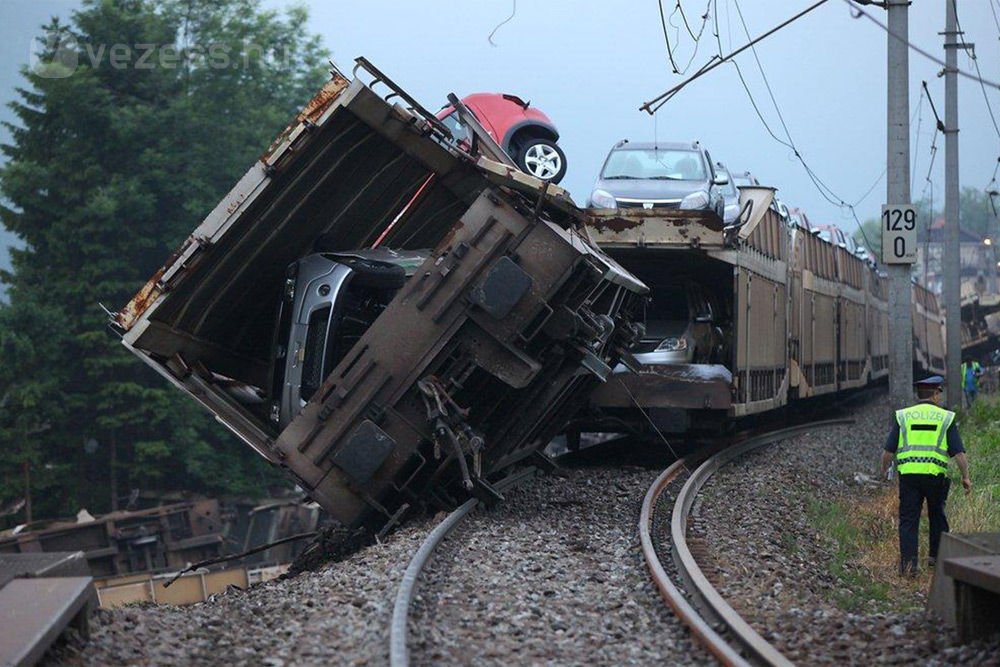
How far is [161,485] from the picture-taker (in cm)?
3466

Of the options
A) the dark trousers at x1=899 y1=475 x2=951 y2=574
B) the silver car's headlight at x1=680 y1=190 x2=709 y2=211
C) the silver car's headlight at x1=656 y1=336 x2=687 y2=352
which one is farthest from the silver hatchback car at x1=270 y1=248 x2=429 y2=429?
the silver car's headlight at x1=680 y1=190 x2=709 y2=211

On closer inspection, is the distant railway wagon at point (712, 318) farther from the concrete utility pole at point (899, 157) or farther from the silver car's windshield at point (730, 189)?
the concrete utility pole at point (899, 157)

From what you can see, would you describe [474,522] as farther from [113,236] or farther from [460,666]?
[113,236]

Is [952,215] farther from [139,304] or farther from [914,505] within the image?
[139,304]

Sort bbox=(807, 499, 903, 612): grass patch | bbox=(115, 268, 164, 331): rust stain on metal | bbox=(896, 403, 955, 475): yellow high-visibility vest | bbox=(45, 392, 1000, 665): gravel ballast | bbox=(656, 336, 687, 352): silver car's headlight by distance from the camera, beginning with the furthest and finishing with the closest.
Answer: bbox=(656, 336, 687, 352): silver car's headlight
bbox=(115, 268, 164, 331): rust stain on metal
bbox=(896, 403, 955, 475): yellow high-visibility vest
bbox=(807, 499, 903, 612): grass patch
bbox=(45, 392, 1000, 665): gravel ballast

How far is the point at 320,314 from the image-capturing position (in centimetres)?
1174

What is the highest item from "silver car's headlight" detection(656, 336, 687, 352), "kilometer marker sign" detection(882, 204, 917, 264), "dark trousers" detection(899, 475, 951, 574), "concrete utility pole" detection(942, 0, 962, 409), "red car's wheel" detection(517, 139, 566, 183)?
"concrete utility pole" detection(942, 0, 962, 409)

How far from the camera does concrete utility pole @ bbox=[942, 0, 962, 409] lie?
2445 centimetres

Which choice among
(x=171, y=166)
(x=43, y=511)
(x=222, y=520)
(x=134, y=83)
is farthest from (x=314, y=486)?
(x=134, y=83)

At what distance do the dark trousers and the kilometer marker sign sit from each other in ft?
20.5

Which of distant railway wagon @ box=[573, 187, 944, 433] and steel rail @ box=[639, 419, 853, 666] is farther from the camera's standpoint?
distant railway wagon @ box=[573, 187, 944, 433]

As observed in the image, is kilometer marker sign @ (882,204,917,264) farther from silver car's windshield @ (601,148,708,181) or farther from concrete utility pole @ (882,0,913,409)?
silver car's windshield @ (601,148,708,181)

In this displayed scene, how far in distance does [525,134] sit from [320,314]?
24.9ft

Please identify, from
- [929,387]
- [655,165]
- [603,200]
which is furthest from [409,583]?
[655,165]
